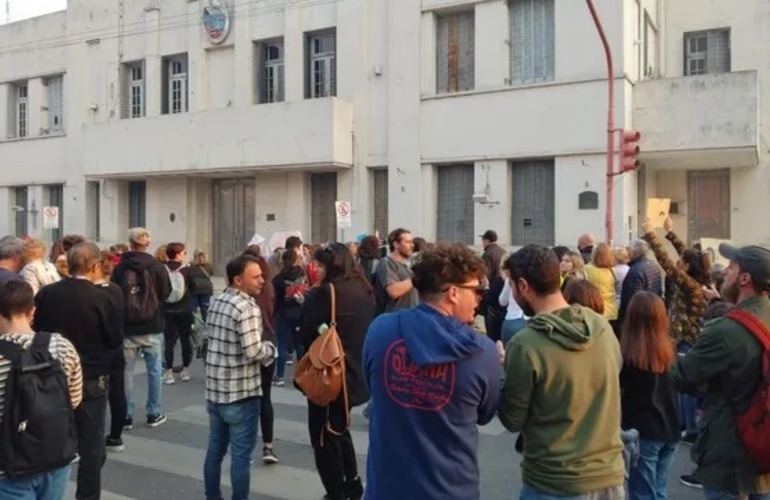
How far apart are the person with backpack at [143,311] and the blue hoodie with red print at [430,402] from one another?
16.5 feet

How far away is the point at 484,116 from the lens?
16.7 meters

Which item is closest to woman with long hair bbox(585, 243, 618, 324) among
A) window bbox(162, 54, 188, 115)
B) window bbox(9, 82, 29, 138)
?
window bbox(162, 54, 188, 115)

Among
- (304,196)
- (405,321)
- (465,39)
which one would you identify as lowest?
(405,321)

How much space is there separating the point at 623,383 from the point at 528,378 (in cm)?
195

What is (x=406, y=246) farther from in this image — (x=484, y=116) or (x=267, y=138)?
(x=267, y=138)

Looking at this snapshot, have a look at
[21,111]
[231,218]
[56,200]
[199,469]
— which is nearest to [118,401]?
[199,469]

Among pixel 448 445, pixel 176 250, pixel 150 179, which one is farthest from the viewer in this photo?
→ pixel 150 179

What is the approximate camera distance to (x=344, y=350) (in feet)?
17.3

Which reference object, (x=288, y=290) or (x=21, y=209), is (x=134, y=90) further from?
(x=288, y=290)

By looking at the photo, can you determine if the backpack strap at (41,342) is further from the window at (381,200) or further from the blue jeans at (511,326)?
the window at (381,200)

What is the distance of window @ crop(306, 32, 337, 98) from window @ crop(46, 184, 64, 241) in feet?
33.0

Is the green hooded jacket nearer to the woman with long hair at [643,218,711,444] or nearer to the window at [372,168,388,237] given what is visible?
the woman with long hair at [643,218,711,444]

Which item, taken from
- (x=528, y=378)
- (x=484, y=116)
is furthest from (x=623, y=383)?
(x=484, y=116)

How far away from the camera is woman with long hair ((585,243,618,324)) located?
8391 mm
